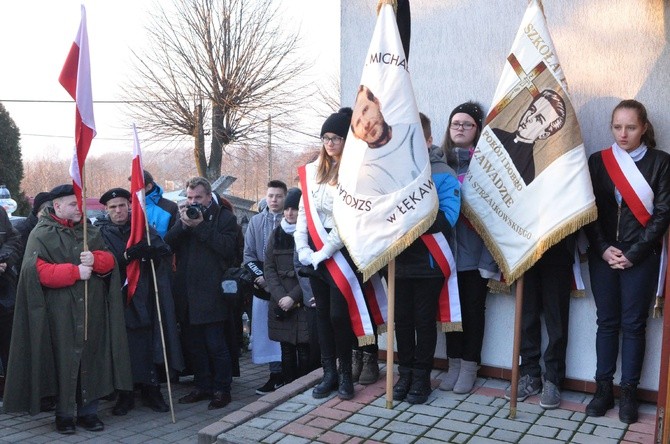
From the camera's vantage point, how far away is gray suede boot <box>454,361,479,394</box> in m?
4.59

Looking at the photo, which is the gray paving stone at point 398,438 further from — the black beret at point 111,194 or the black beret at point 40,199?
the black beret at point 40,199

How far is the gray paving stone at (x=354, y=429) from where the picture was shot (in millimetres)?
3945

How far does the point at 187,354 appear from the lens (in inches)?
227

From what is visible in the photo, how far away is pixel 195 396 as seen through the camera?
5.59m

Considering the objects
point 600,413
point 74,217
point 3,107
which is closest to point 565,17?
point 600,413

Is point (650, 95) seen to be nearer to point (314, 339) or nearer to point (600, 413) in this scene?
point (600, 413)

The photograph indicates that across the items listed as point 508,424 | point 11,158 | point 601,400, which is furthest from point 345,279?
point 11,158

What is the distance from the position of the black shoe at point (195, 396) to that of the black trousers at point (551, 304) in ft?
9.14

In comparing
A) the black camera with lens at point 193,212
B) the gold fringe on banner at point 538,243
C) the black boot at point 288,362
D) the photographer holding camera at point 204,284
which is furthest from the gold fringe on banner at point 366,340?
the black camera with lens at point 193,212

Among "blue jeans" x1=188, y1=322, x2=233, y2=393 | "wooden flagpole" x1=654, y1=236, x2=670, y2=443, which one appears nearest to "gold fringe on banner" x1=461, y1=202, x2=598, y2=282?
"wooden flagpole" x1=654, y1=236, x2=670, y2=443

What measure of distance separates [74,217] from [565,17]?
3.79 m

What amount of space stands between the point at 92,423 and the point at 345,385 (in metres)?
1.93

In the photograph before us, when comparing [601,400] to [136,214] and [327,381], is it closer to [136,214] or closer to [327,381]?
[327,381]

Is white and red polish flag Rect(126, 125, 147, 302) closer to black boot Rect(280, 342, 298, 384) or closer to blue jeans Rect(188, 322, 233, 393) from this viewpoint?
blue jeans Rect(188, 322, 233, 393)
